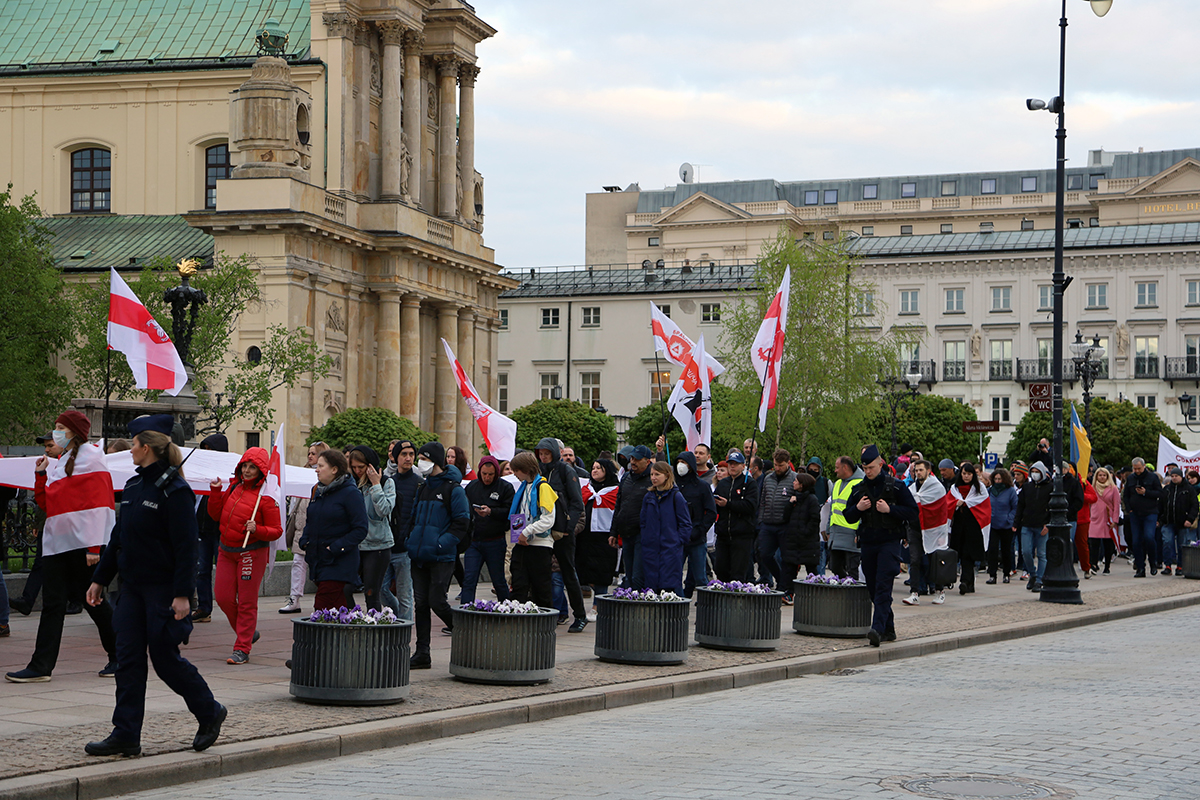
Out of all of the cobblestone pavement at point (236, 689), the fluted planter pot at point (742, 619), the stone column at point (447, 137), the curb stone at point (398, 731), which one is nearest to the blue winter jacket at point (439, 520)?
the cobblestone pavement at point (236, 689)

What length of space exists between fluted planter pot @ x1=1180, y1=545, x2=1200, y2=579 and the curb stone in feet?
46.6

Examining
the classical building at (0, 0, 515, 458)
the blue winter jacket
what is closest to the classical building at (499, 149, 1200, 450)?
the classical building at (0, 0, 515, 458)

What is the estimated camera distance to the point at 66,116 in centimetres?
6444

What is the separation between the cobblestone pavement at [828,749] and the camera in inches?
349

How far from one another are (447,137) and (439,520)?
54962 millimetres

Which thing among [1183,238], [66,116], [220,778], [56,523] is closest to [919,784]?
[220,778]

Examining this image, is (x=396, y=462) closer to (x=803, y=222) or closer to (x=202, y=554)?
(x=202, y=554)

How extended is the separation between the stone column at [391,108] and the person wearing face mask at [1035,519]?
38.9 meters

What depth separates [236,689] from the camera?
12297 mm

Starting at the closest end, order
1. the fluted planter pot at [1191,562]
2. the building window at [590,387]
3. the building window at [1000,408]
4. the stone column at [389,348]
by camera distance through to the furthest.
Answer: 1. the fluted planter pot at [1191,562]
2. the stone column at [389,348]
3. the building window at [1000,408]
4. the building window at [590,387]

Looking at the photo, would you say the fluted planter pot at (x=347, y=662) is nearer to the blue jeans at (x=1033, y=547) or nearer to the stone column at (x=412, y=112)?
the blue jeans at (x=1033, y=547)

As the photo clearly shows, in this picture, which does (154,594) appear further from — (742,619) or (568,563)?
(568,563)

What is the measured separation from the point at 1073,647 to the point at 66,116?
56574 mm

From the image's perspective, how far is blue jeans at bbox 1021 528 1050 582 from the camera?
25.8 meters
